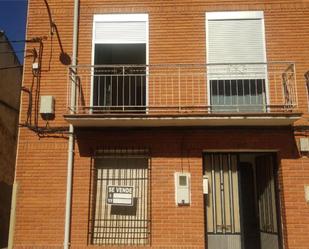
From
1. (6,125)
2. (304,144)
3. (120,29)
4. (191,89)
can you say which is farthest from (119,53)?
(6,125)

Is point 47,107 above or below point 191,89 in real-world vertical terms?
below

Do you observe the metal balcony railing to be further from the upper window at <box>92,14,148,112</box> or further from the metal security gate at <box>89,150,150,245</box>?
the metal security gate at <box>89,150,150,245</box>

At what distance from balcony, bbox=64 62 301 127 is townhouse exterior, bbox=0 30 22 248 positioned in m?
5.99

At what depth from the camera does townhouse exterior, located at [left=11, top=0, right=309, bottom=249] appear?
8609 mm

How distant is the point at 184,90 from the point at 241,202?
8.64 feet

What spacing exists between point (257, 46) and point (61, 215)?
5.51 m

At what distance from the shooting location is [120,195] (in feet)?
29.1

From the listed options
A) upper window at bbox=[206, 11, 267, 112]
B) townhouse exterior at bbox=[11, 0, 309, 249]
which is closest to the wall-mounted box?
townhouse exterior at bbox=[11, 0, 309, 249]

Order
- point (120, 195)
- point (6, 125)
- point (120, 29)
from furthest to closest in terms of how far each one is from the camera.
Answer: point (6, 125) < point (120, 29) < point (120, 195)

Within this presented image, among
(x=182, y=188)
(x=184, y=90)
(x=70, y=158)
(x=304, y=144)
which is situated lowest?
(x=182, y=188)

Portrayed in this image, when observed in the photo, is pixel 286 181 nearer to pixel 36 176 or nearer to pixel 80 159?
pixel 80 159

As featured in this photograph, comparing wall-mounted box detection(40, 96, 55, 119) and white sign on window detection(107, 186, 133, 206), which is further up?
wall-mounted box detection(40, 96, 55, 119)

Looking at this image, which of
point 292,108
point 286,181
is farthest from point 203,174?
point 292,108

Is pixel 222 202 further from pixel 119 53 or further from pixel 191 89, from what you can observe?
pixel 119 53
